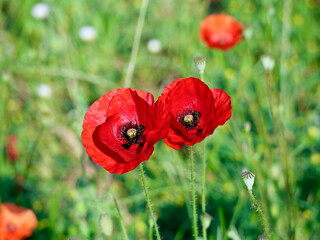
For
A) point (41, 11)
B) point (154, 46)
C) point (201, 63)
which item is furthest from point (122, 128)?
point (41, 11)

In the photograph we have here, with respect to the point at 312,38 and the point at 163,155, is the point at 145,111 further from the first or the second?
the point at 312,38

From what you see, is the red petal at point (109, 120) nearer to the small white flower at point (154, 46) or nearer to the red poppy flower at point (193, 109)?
the red poppy flower at point (193, 109)

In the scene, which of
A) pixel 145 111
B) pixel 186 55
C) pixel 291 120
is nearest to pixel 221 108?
pixel 145 111

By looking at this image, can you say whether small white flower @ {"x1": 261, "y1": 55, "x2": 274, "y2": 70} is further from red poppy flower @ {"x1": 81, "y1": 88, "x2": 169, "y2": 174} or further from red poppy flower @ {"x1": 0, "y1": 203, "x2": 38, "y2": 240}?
red poppy flower @ {"x1": 0, "y1": 203, "x2": 38, "y2": 240}

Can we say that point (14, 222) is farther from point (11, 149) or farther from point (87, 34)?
point (87, 34)

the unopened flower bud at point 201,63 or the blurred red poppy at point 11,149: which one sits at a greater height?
the blurred red poppy at point 11,149

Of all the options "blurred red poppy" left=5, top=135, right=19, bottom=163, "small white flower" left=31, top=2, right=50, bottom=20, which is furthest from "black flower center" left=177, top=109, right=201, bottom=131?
"small white flower" left=31, top=2, right=50, bottom=20

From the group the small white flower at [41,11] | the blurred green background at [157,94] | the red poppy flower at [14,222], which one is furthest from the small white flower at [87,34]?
the red poppy flower at [14,222]
